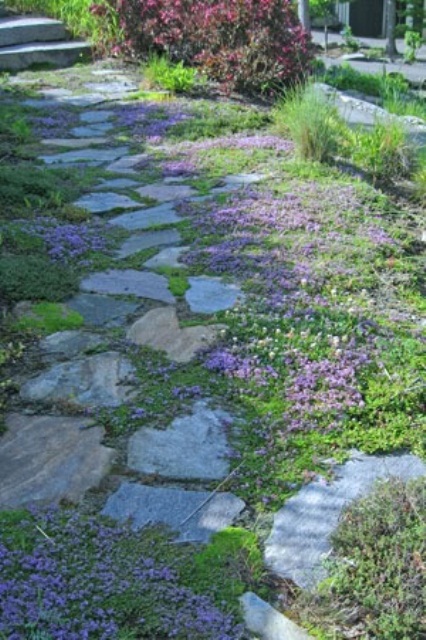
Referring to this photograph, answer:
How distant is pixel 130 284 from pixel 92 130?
12.3ft

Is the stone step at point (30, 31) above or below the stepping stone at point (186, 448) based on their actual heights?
above

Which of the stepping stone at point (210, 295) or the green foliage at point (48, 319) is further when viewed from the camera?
the stepping stone at point (210, 295)

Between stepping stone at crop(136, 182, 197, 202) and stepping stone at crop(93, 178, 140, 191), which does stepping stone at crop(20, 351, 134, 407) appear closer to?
stepping stone at crop(136, 182, 197, 202)

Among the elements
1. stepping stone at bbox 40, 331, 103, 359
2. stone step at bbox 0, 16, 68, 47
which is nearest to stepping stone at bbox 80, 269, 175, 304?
stepping stone at bbox 40, 331, 103, 359

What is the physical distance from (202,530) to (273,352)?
107cm

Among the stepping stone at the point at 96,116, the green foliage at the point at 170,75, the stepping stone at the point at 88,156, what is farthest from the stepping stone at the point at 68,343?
the green foliage at the point at 170,75

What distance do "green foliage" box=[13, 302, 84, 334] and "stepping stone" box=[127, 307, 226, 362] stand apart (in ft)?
0.94

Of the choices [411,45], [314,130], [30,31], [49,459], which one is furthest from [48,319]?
[411,45]

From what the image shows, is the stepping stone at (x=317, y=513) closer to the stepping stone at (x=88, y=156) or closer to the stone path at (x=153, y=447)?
the stone path at (x=153, y=447)

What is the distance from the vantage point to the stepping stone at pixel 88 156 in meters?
6.51

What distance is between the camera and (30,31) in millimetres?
11266

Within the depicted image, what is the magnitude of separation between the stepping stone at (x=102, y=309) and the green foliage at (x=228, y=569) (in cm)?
155

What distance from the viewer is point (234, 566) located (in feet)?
7.64

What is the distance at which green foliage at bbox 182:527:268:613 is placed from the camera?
7.32 feet
